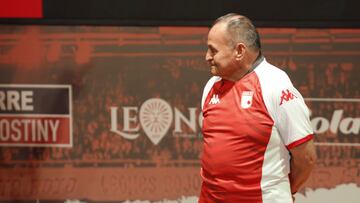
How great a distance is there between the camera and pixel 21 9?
13.0 feet

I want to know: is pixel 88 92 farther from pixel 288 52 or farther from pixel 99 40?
pixel 288 52

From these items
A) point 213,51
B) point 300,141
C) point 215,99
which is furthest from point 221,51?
point 300,141

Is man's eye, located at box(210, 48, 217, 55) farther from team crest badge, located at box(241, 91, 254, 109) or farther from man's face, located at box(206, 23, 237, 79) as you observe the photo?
team crest badge, located at box(241, 91, 254, 109)

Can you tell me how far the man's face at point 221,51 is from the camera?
2.43 m

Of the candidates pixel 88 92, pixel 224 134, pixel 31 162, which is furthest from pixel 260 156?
pixel 31 162

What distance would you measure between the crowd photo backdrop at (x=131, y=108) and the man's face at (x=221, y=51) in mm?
1420

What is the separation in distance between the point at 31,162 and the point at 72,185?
0.92 feet

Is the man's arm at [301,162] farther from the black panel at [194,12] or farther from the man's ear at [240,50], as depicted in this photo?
the black panel at [194,12]

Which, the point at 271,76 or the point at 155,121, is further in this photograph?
the point at 155,121

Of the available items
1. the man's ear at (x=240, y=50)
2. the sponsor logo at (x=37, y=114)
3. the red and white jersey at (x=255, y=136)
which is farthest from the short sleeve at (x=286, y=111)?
the sponsor logo at (x=37, y=114)

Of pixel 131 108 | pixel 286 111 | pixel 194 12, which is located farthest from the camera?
pixel 131 108

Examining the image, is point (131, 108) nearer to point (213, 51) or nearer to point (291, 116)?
point (213, 51)

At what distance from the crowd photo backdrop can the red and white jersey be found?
1449mm

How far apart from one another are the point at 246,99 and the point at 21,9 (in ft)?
6.62
